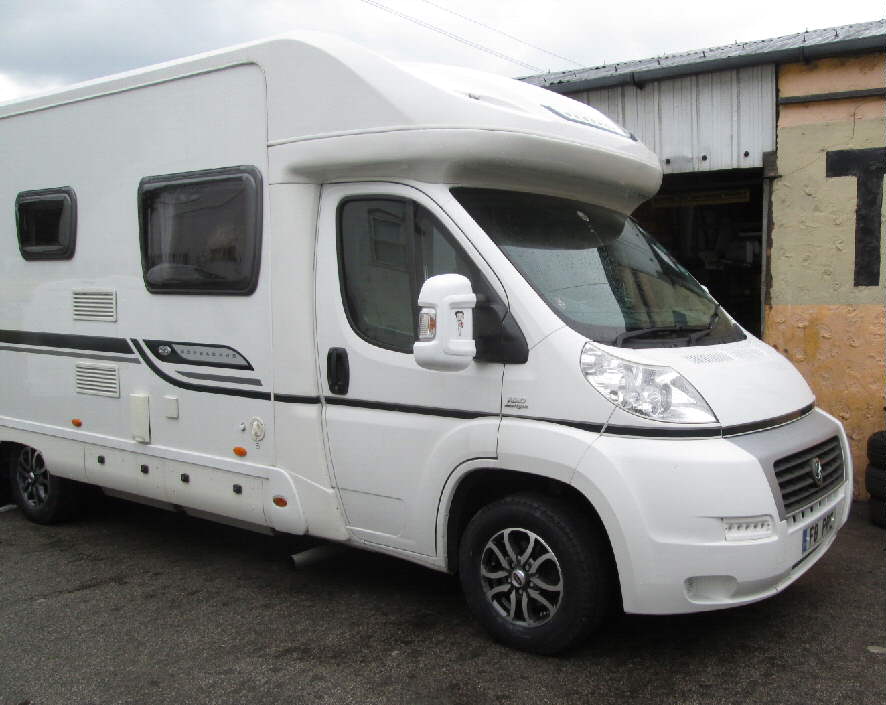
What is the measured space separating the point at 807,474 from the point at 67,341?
14.9ft

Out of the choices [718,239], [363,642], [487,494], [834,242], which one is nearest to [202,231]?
[487,494]

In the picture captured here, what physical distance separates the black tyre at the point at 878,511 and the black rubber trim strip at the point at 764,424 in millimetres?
2223

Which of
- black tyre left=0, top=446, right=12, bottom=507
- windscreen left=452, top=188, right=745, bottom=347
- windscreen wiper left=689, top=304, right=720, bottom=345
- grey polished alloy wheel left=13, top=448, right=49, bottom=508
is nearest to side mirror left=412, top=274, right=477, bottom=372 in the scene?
windscreen left=452, top=188, right=745, bottom=347

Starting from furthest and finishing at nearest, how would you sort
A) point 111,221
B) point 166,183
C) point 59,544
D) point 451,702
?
point 59,544 → point 111,221 → point 166,183 → point 451,702

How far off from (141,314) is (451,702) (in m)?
2.99

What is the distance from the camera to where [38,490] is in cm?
648

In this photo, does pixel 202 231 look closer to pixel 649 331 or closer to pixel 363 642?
pixel 363 642

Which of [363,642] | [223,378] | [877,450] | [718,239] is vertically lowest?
[363,642]

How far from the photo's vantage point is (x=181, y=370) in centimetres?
512

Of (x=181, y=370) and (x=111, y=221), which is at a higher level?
(x=111, y=221)

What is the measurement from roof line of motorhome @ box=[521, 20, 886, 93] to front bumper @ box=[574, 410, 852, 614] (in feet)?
13.7

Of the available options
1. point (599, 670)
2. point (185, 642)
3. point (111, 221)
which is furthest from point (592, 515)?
point (111, 221)

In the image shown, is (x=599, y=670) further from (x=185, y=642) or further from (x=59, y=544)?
(x=59, y=544)

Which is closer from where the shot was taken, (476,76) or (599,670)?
(599,670)
